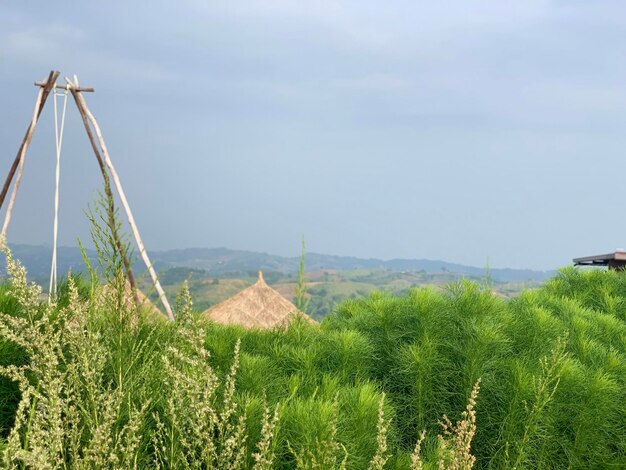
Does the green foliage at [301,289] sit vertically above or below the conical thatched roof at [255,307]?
above

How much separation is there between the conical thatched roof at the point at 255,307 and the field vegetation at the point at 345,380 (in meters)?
5.91

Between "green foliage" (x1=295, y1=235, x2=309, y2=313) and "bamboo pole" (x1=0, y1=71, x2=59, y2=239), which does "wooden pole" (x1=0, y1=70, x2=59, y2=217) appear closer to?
"bamboo pole" (x1=0, y1=71, x2=59, y2=239)

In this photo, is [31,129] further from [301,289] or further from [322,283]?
[322,283]

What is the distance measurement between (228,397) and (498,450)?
219cm

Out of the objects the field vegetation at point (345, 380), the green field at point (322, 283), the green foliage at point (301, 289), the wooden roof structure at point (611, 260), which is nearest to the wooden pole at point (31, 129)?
the field vegetation at point (345, 380)

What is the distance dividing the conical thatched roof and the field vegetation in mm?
5909

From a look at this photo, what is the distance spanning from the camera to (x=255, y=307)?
12039mm

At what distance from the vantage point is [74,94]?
764cm

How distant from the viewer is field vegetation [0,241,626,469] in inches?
105

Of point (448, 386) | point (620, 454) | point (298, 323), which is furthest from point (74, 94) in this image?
point (620, 454)

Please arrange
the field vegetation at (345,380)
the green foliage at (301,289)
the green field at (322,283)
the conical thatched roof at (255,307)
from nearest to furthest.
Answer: the field vegetation at (345,380) → the green foliage at (301,289) → the conical thatched roof at (255,307) → the green field at (322,283)

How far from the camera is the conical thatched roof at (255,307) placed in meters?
11.6

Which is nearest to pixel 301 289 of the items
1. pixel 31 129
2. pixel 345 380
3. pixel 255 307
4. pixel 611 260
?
pixel 345 380

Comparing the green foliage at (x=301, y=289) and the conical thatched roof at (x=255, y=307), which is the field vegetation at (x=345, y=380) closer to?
the green foliage at (x=301, y=289)
